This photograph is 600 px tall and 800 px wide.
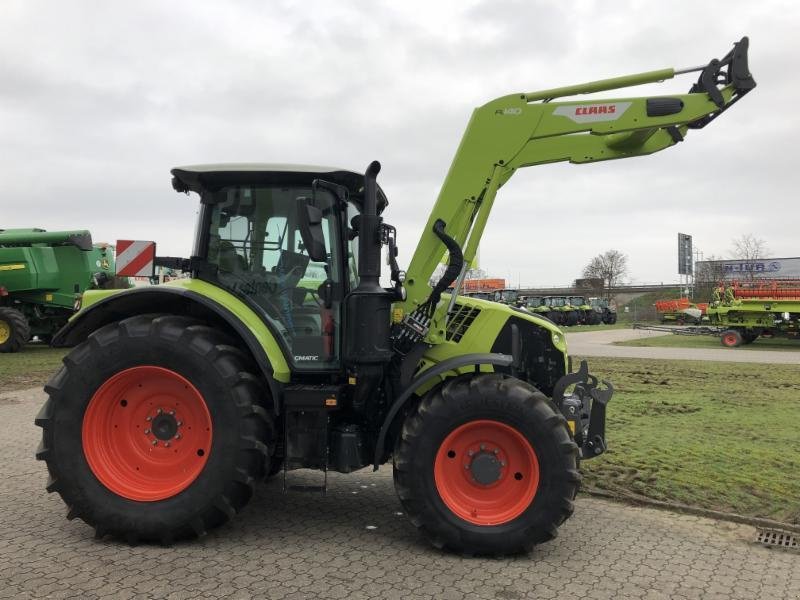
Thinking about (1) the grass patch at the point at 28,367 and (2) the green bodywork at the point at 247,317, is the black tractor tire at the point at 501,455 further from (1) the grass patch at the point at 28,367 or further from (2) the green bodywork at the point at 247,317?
(1) the grass patch at the point at 28,367

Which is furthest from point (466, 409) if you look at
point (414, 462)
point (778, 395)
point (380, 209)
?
point (778, 395)

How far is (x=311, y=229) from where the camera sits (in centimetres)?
386

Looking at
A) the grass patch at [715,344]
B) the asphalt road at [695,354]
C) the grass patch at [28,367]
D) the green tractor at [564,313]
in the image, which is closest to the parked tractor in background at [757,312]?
the grass patch at [715,344]

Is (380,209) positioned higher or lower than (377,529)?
higher

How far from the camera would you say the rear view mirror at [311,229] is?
3.84 m

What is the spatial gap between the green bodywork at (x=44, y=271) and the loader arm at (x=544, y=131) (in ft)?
51.8

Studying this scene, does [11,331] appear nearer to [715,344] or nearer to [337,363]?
[337,363]

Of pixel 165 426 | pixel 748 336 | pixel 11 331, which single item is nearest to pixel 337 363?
pixel 165 426

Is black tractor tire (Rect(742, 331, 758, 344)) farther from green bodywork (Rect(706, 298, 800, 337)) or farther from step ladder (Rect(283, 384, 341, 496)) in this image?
step ladder (Rect(283, 384, 341, 496))

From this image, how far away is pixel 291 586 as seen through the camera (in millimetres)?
3365

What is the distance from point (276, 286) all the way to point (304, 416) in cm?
96

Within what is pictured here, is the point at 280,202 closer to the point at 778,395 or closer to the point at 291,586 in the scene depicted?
the point at 291,586

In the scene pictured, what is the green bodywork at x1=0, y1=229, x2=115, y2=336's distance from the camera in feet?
57.2

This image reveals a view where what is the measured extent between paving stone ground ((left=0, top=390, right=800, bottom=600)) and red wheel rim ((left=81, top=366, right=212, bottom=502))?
1.46ft
